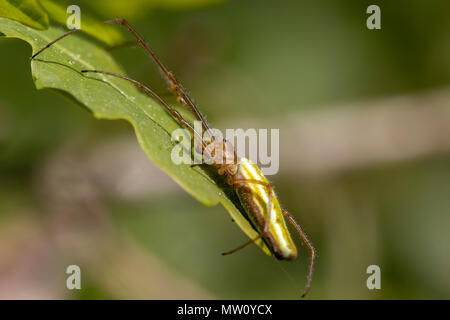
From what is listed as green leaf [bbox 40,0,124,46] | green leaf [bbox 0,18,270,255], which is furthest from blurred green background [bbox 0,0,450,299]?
green leaf [bbox 0,18,270,255]

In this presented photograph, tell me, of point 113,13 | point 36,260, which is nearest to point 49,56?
point 113,13

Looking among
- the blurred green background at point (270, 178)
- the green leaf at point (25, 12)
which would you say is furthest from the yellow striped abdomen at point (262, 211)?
the blurred green background at point (270, 178)

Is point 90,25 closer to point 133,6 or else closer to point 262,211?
point 133,6

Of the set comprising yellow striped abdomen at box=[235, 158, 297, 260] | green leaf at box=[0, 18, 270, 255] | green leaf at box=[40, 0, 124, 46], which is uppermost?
green leaf at box=[40, 0, 124, 46]

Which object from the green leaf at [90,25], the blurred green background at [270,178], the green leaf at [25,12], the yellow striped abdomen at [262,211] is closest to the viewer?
the green leaf at [25,12]

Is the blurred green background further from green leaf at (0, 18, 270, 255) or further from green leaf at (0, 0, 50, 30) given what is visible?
green leaf at (0, 0, 50, 30)

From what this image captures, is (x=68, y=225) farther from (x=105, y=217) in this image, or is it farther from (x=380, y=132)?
(x=380, y=132)

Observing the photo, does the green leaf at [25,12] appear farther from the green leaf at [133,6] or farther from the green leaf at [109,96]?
the green leaf at [133,6]
